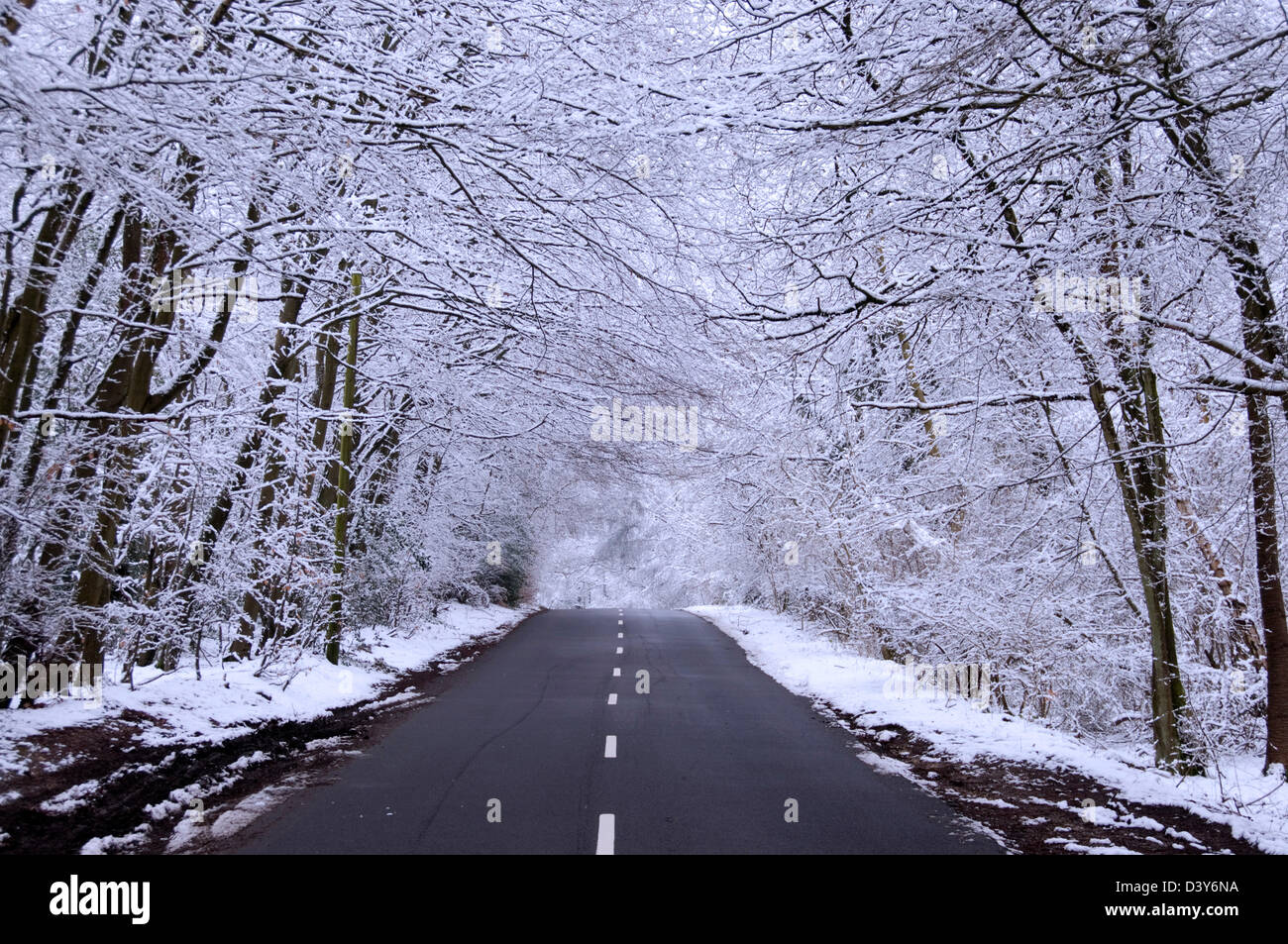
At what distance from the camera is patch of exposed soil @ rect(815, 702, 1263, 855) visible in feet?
20.5

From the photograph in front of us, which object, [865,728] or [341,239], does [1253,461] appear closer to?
[865,728]

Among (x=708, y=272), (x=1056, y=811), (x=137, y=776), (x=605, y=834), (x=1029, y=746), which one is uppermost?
(x=708, y=272)

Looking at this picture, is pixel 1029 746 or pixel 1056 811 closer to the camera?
pixel 1056 811

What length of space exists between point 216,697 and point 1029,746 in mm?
9884

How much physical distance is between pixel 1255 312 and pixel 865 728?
695cm

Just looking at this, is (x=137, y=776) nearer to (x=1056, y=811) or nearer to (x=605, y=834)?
(x=605, y=834)

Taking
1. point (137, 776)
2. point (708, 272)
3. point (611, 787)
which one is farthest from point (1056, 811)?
point (137, 776)

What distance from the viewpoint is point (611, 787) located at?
8.06 meters

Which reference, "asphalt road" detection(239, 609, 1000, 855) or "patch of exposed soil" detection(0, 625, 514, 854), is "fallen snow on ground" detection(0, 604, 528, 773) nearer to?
"patch of exposed soil" detection(0, 625, 514, 854)

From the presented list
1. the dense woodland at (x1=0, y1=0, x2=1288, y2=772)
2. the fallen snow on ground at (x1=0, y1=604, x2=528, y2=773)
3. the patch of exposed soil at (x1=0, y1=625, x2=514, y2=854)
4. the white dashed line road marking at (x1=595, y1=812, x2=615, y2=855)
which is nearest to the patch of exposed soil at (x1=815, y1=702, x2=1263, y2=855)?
the dense woodland at (x1=0, y1=0, x2=1288, y2=772)

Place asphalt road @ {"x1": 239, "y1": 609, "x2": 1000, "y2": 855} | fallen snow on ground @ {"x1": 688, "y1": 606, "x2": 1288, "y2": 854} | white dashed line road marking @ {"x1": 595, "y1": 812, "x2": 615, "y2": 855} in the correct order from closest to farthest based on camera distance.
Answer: white dashed line road marking @ {"x1": 595, "y1": 812, "x2": 615, "y2": 855}
asphalt road @ {"x1": 239, "y1": 609, "x2": 1000, "y2": 855}
fallen snow on ground @ {"x1": 688, "y1": 606, "x2": 1288, "y2": 854}

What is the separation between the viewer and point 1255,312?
727 centimetres

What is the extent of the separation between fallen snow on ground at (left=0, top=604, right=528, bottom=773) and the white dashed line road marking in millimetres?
4098
